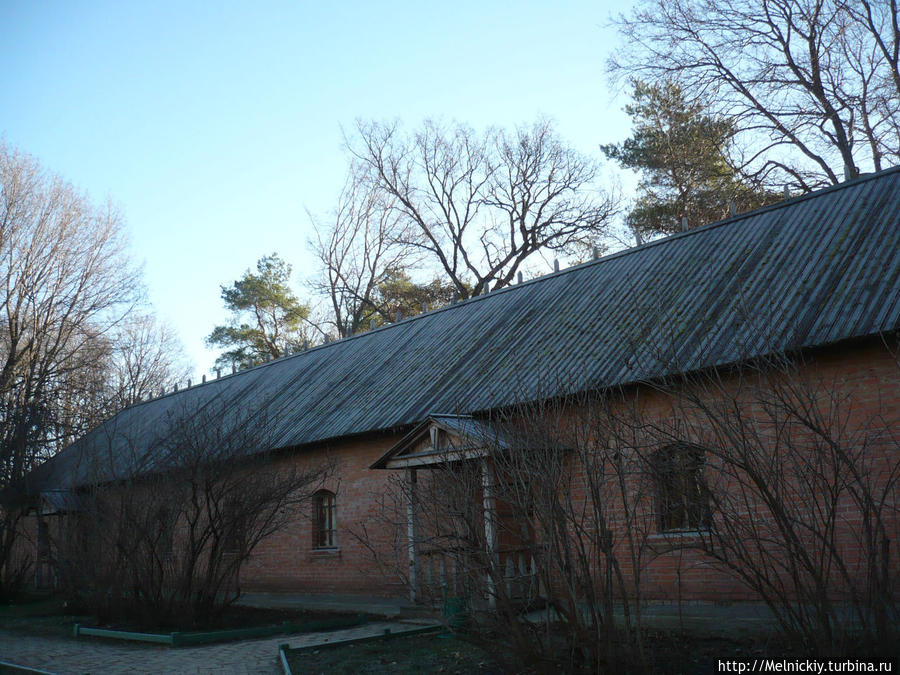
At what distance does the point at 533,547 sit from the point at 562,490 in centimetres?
51

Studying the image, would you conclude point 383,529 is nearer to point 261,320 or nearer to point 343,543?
point 343,543

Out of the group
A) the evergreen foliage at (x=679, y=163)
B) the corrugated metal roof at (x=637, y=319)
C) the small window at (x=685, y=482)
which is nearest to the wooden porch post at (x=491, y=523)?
the corrugated metal roof at (x=637, y=319)

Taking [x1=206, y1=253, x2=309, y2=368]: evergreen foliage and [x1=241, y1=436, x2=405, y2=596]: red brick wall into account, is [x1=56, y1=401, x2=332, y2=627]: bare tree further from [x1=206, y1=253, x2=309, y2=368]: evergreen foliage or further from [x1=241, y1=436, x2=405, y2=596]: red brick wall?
[x1=206, y1=253, x2=309, y2=368]: evergreen foliage

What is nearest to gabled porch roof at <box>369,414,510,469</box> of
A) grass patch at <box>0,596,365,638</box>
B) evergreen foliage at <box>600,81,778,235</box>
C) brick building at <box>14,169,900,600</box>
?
brick building at <box>14,169,900,600</box>

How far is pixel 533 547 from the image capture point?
20.0ft

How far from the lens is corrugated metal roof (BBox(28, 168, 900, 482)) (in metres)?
10.5

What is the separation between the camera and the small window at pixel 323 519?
55.6 ft

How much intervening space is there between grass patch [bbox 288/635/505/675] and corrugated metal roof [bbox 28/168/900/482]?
270cm

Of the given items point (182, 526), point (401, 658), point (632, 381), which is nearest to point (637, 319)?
point (632, 381)

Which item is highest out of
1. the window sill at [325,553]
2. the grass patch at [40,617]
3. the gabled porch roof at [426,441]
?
the gabled porch roof at [426,441]

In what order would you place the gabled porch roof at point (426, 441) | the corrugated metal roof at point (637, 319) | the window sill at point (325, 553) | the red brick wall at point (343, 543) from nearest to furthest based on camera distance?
1. the corrugated metal roof at point (637, 319)
2. the gabled porch roof at point (426, 441)
3. the red brick wall at point (343, 543)
4. the window sill at point (325, 553)

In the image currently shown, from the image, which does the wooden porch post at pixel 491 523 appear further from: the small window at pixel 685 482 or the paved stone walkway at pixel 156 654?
the paved stone walkway at pixel 156 654

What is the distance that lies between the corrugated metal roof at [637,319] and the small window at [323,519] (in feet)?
4.57

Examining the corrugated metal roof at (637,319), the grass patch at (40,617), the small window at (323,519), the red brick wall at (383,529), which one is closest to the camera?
the red brick wall at (383,529)
